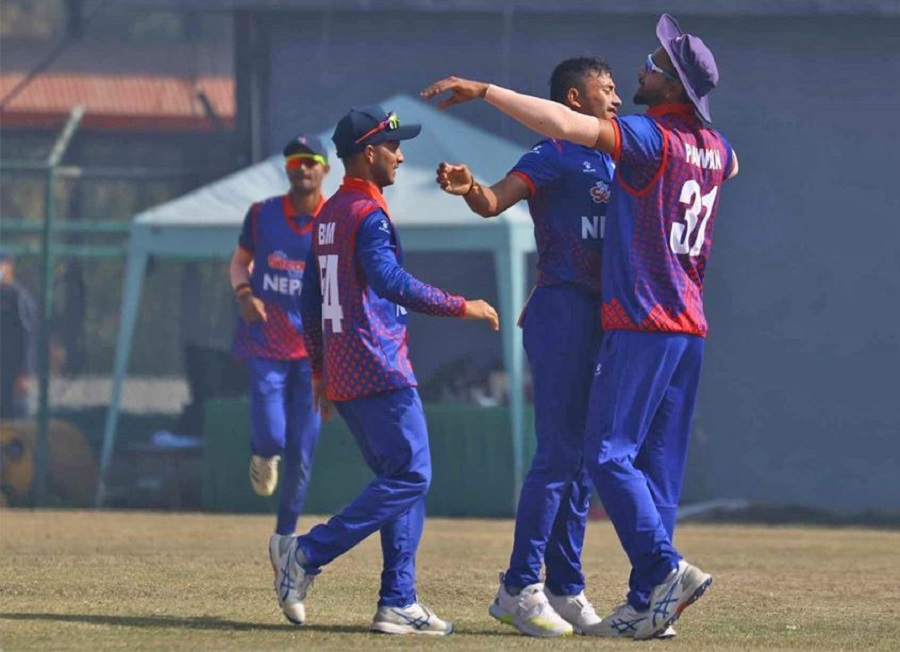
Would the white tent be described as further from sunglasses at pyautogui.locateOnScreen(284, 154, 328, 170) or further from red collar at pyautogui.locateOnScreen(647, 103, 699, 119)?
red collar at pyautogui.locateOnScreen(647, 103, 699, 119)

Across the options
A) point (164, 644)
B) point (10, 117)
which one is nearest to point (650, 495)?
point (164, 644)

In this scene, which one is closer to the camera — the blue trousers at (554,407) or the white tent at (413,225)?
the blue trousers at (554,407)

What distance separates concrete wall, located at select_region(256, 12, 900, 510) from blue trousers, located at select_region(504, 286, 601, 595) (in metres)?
9.37

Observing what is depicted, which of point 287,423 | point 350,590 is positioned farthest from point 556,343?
point 287,423

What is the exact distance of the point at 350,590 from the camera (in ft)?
28.4

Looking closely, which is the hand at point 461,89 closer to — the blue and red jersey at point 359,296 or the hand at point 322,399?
the blue and red jersey at point 359,296

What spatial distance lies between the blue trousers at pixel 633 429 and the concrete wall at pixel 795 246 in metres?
9.54

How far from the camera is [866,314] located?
16562mm

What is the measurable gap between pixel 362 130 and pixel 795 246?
9.95 m

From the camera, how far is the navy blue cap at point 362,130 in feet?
23.6

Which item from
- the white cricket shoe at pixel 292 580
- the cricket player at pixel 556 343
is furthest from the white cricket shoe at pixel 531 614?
the white cricket shoe at pixel 292 580

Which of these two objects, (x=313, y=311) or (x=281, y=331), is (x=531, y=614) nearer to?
(x=313, y=311)

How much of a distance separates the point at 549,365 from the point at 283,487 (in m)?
2.99

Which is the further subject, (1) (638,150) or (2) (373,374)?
(2) (373,374)
